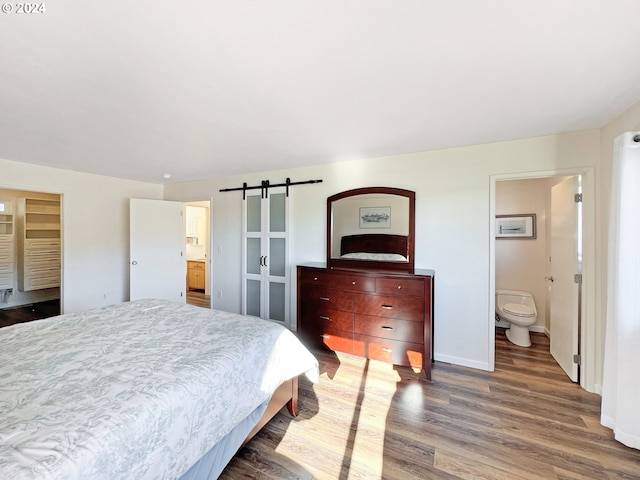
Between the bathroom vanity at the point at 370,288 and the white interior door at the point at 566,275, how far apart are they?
49.5 inches

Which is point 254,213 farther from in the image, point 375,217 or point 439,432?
point 439,432

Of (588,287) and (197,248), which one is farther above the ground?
(197,248)

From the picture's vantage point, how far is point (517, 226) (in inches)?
150

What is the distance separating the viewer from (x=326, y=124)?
2213 millimetres

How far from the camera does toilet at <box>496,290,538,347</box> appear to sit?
3195 millimetres

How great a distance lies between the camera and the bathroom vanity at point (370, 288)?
8.29 ft

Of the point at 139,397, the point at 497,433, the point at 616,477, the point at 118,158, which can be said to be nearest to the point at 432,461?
the point at 497,433

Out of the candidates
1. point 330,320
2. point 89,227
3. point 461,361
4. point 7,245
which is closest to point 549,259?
point 461,361

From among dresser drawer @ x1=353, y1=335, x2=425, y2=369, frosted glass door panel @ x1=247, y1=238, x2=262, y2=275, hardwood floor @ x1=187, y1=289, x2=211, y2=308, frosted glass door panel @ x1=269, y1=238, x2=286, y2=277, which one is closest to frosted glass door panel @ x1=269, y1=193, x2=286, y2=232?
frosted glass door panel @ x1=269, y1=238, x2=286, y2=277

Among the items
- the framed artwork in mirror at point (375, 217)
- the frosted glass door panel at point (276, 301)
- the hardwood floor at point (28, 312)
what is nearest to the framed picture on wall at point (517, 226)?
the framed artwork in mirror at point (375, 217)

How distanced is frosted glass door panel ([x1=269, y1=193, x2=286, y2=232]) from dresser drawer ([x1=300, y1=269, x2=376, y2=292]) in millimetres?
969

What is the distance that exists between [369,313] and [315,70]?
215cm

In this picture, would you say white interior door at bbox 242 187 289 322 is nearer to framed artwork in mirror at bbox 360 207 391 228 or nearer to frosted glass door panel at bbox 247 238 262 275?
frosted glass door panel at bbox 247 238 262 275

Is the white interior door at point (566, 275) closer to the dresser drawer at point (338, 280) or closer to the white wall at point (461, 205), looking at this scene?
the white wall at point (461, 205)
